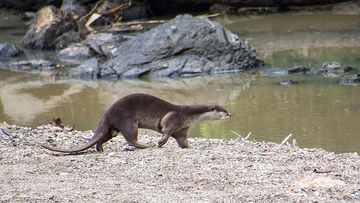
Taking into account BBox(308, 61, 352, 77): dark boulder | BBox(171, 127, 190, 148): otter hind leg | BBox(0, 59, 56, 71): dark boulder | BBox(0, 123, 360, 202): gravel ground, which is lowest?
BBox(0, 59, 56, 71): dark boulder

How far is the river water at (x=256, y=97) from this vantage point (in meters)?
6.19

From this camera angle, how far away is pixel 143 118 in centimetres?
477

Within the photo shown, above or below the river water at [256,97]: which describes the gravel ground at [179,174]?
above

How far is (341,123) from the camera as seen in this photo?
6.25 meters

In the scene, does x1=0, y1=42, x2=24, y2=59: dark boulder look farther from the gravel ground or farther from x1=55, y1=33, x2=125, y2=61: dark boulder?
the gravel ground

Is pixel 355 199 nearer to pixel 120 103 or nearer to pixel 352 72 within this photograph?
pixel 120 103

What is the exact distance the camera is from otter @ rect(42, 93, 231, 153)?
462 centimetres

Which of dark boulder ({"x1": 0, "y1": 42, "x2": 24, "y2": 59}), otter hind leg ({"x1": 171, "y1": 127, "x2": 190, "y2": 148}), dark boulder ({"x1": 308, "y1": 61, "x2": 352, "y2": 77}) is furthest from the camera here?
dark boulder ({"x1": 0, "y1": 42, "x2": 24, "y2": 59})

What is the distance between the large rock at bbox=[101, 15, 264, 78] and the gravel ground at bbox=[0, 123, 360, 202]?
17.9ft

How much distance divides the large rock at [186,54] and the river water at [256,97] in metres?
0.45

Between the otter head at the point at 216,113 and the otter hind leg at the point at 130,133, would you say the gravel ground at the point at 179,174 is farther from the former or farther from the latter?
the otter head at the point at 216,113

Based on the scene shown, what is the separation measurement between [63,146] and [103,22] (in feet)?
49.8

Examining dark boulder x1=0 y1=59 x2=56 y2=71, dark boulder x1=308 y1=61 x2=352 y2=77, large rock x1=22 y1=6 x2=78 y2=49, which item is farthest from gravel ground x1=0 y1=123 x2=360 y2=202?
large rock x1=22 y1=6 x2=78 y2=49

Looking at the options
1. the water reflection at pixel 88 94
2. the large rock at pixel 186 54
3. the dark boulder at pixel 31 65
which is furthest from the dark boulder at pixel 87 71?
the dark boulder at pixel 31 65
